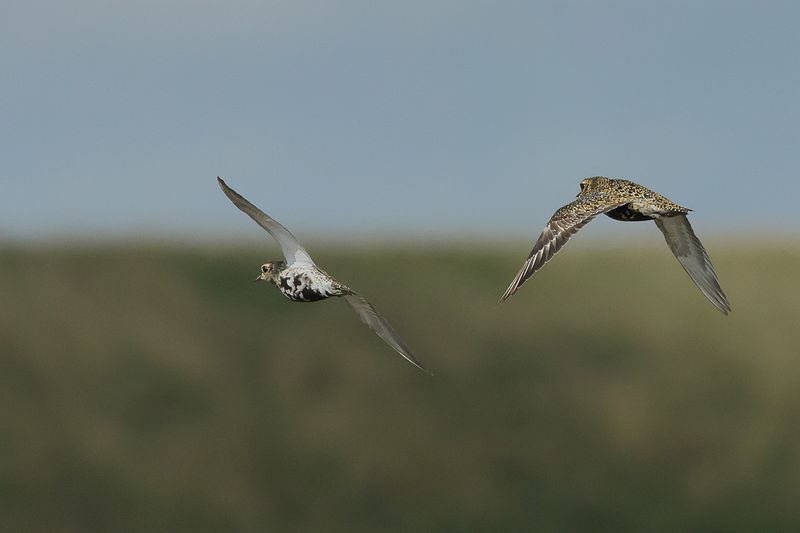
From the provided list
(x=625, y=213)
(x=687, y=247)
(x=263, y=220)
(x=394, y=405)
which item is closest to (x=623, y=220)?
(x=625, y=213)

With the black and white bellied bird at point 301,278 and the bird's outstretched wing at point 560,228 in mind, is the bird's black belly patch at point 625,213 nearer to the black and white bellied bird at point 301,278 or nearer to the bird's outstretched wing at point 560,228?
the bird's outstretched wing at point 560,228

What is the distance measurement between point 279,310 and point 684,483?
8184 millimetres

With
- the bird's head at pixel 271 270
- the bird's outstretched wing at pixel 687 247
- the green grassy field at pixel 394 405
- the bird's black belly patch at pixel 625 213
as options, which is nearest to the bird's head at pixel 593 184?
the bird's black belly patch at pixel 625 213

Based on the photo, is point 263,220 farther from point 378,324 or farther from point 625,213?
point 625,213

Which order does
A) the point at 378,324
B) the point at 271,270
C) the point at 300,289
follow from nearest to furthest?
1. the point at 300,289
2. the point at 378,324
3. the point at 271,270

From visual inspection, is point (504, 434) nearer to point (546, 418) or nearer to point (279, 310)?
point (546, 418)

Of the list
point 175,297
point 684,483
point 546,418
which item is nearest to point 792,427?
point 684,483

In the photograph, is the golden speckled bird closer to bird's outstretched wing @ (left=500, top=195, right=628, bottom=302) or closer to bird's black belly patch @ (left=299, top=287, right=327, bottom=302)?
bird's outstretched wing @ (left=500, top=195, right=628, bottom=302)

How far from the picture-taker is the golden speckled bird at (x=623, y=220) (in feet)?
30.0

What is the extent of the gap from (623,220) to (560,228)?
98 centimetres

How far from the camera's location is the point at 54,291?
90.2 ft

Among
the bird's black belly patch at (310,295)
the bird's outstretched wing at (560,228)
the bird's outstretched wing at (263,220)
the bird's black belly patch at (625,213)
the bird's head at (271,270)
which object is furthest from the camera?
the bird's black belly patch at (625,213)

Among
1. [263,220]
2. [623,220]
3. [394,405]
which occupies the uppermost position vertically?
Result: [623,220]

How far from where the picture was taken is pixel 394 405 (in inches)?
1001
